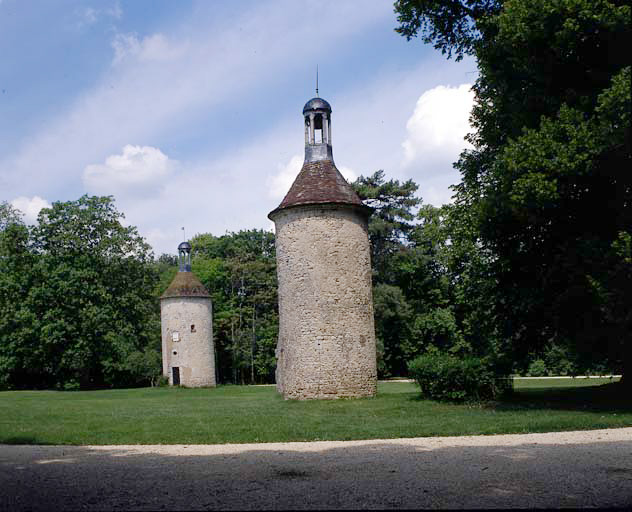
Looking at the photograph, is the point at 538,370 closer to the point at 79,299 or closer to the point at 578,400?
the point at 578,400

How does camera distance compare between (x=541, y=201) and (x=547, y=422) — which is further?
(x=541, y=201)

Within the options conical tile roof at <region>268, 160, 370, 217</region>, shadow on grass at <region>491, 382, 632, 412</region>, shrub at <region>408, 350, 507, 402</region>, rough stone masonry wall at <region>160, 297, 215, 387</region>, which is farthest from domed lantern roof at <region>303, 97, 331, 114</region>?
rough stone masonry wall at <region>160, 297, 215, 387</region>

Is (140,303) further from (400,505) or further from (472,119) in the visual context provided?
(400,505)

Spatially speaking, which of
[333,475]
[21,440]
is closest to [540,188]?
[333,475]

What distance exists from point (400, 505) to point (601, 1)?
412 inches

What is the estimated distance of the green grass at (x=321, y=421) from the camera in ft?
38.0

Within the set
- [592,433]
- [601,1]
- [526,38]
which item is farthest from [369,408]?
[601,1]

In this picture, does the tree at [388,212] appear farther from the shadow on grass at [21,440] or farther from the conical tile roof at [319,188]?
the shadow on grass at [21,440]

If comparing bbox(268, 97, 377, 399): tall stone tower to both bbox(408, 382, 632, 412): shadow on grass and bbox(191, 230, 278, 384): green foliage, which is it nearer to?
bbox(408, 382, 632, 412): shadow on grass

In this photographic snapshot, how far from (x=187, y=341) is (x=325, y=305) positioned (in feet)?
65.7

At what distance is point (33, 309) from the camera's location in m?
36.9

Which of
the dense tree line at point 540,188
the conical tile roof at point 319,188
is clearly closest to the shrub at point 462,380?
the dense tree line at point 540,188

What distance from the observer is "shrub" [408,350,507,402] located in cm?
1647

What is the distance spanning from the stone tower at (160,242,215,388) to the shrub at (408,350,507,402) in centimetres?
2325
